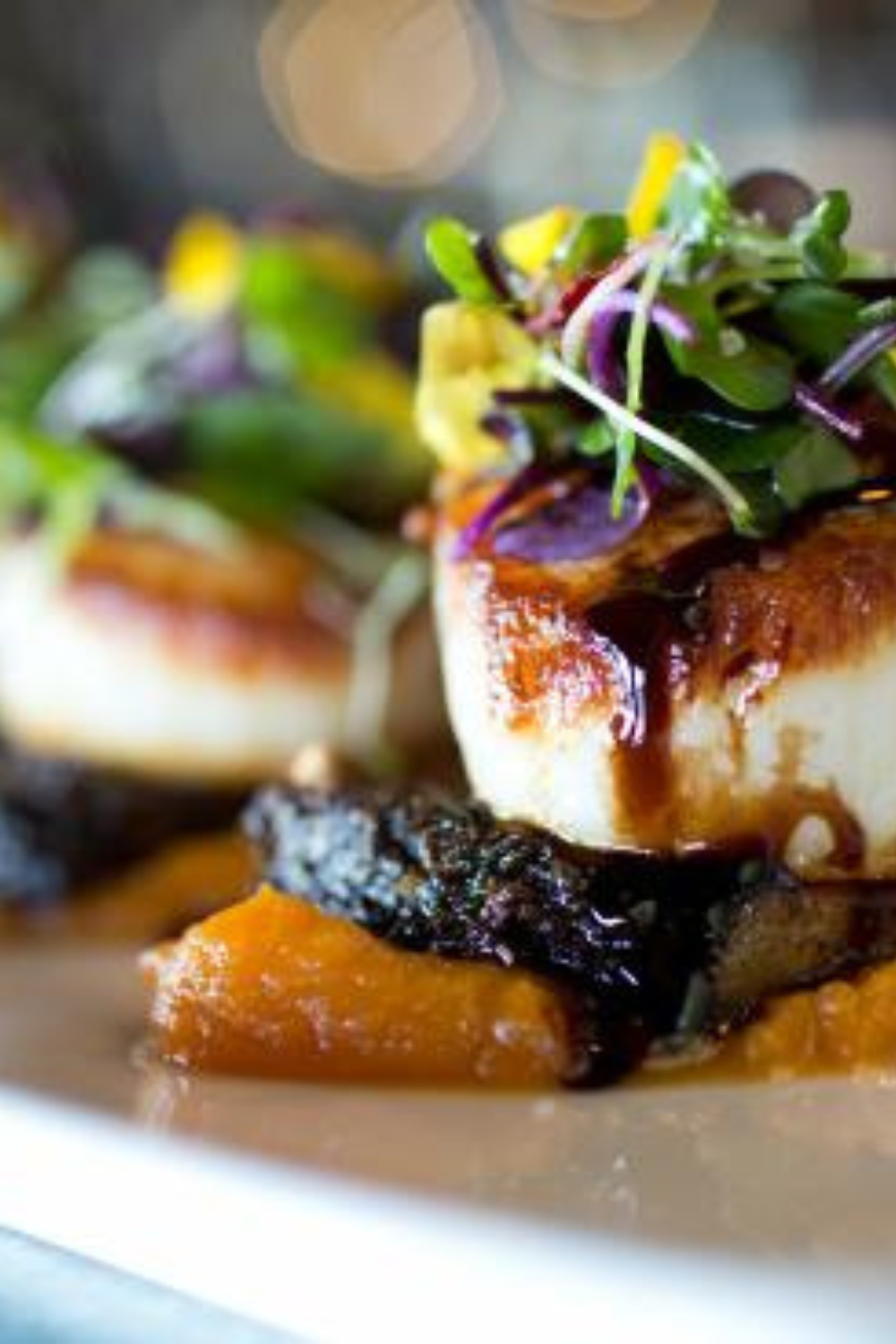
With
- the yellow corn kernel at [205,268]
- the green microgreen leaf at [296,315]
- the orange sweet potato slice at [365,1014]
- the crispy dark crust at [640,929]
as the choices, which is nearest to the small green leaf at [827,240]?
the crispy dark crust at [640,929]

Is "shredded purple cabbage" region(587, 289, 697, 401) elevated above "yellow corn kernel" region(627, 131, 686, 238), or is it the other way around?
"yellow corn kernel" region(627, 131, 686, 238)

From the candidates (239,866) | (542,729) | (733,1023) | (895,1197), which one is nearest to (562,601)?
(542,729)

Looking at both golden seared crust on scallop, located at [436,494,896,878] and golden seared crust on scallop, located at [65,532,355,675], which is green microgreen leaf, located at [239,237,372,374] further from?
golden seared crust on scallop, located at [436,494,896,878]

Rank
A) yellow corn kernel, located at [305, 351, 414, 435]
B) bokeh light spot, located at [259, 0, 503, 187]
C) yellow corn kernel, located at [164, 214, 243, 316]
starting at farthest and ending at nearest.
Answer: bokeh light spot, located at [259, 0, 503, 187], yellow corn kernel, located at [164, 214, 243, 316], yellow corn kernel, located at [305, 351, 414, 435]

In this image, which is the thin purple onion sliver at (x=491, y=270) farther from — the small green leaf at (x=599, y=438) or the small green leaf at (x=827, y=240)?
the small green leaf at (x=827, y=240)

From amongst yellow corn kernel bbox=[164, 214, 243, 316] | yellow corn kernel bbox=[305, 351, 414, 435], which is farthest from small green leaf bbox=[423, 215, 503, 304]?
yellow corn kernel bbox=[164, 214, 243, 316]

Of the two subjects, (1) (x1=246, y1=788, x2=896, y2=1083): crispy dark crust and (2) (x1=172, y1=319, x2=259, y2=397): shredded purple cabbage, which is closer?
(1) (x1=246, y1=788, x2=896, y2=1083): crispy dark crust
